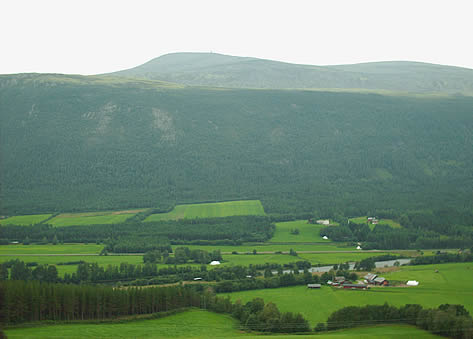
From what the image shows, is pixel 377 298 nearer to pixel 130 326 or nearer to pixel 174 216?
pixel 130 326

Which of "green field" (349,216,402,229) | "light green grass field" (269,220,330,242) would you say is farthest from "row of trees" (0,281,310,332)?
"green field" (349,216,402,229)

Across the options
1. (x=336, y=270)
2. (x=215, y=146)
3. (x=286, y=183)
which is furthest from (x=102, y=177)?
(x=336, y=270)

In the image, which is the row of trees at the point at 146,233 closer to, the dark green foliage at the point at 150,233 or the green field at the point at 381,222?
the dark green foliage at the point at 150,233

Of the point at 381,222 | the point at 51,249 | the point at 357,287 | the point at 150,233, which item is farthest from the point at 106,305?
the point at 381,222

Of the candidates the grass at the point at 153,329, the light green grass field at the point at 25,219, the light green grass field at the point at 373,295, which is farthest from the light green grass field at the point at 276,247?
the light green grass field at the point at 25,219

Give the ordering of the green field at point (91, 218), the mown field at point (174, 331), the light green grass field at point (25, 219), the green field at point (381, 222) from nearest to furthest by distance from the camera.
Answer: the mown field at point (174, 331) → the green field at point (381, 222) → the light green grass field at point (25, 219) → the green field at point (91, 218)
